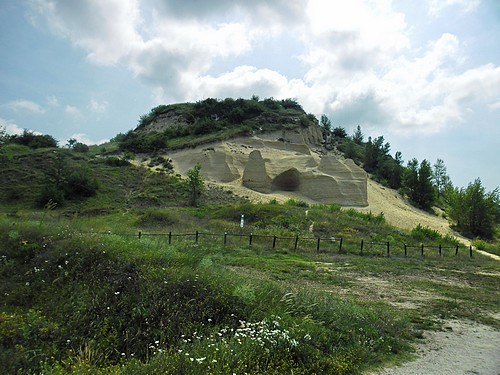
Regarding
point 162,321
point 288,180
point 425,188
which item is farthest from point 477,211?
point 162,321

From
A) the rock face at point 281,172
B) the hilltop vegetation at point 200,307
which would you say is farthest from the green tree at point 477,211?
the hilltop vegetation at point 200,307

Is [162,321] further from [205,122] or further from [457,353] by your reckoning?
[205,122]

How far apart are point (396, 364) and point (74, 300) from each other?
5.55m

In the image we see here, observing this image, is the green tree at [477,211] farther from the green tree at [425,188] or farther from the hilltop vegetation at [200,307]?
the hilltop vegetation at [200,307]

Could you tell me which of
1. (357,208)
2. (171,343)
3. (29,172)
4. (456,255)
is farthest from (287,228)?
(29,172)

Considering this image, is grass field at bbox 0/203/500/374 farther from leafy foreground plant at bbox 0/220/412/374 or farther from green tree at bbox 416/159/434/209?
green tree at bbox 416/159/434/209

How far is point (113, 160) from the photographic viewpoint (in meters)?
48.8

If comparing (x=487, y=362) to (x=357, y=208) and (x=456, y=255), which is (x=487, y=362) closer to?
(x=456, y=255)

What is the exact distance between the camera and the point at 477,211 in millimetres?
39531

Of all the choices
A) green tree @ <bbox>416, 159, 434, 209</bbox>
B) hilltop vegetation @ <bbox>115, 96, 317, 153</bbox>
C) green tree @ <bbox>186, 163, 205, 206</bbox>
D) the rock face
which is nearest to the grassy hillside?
green tree @ <bbox>186, 163, 205, 206</bbox>

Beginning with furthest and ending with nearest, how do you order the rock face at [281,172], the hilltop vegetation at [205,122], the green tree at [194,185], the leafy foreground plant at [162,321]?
the hilltop vegetation at [205,122], the rock face at [281,172], the green tree at [194,185], the leafy foreground plant at [162,321]

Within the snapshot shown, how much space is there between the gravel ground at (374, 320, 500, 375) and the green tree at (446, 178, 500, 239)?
1451 inches

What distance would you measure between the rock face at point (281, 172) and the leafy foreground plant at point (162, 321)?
35273mm

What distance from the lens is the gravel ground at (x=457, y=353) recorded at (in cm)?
546
